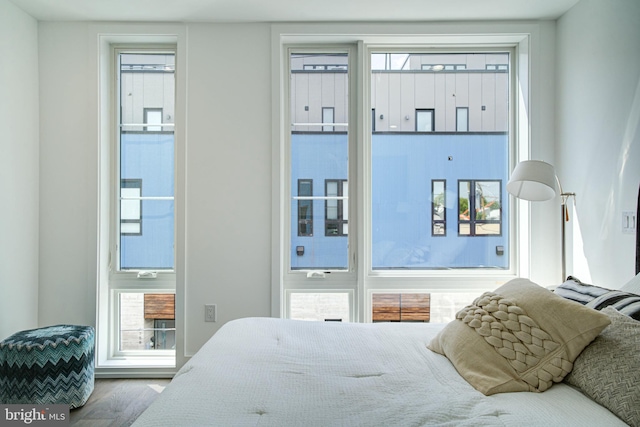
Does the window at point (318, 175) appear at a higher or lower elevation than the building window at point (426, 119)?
lower

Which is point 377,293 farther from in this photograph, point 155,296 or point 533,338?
point 533,338

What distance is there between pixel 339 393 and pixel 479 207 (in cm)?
239

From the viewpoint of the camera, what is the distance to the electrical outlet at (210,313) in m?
3.22

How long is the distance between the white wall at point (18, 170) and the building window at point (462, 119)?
10.0 ft

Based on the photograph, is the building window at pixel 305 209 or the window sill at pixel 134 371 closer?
the window sill at pixel 134 371

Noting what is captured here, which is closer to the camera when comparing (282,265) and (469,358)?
(469,358)

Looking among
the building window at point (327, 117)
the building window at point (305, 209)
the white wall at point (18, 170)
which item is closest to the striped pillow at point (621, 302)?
the building window at point (305, 209)

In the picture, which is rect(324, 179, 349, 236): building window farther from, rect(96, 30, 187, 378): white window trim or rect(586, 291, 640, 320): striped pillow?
rect(586, 291, 640, 320): striped pillow

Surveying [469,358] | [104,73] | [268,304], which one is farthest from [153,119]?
[469,358]

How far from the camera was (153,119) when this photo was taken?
3.39m

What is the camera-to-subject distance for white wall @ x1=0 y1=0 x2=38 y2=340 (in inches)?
114

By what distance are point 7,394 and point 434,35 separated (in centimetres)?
355

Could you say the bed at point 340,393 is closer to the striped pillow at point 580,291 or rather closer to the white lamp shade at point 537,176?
the striped pillow at point 580,291

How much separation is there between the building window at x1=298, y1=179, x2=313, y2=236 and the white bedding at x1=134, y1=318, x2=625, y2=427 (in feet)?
5.03
